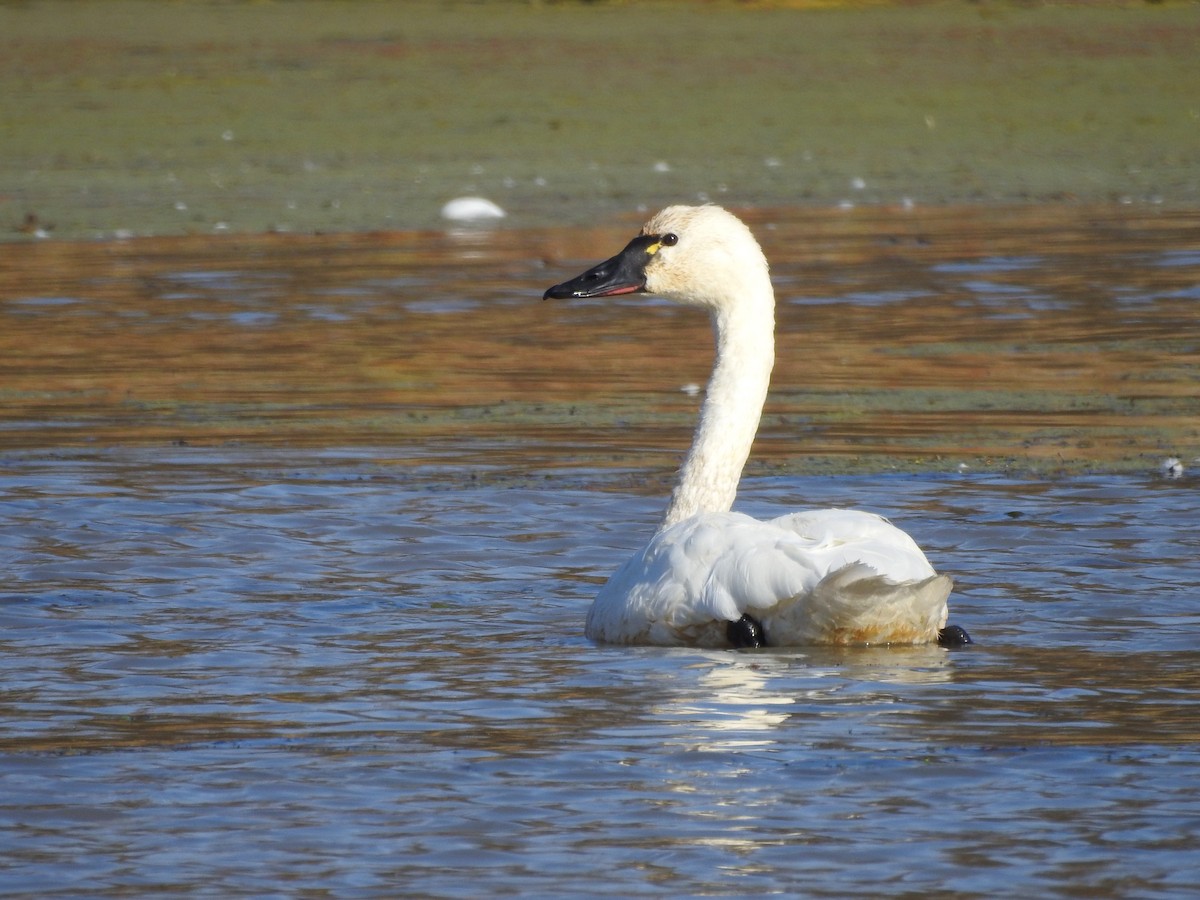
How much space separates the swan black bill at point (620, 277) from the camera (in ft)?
23.7

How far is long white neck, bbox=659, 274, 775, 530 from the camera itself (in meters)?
6.93

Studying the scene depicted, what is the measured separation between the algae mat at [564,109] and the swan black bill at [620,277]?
32.6ft

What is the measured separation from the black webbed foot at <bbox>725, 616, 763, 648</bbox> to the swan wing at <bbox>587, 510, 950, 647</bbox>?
18 mm

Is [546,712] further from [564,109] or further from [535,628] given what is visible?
[564,109]

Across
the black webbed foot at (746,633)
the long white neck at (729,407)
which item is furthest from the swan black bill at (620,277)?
the black webbed foot at (746,633)

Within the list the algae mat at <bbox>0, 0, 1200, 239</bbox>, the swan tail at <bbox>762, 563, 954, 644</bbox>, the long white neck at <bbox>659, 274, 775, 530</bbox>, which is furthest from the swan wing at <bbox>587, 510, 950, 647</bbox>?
the algae mat at <bbox>0, 0, 1200, 239</bbox>

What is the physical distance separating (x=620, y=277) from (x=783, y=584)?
168cm

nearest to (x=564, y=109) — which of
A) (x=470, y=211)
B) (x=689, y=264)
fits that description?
(x=470, y=211)

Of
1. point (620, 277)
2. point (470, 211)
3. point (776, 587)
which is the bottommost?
point (776, 587)

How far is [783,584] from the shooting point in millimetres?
5859

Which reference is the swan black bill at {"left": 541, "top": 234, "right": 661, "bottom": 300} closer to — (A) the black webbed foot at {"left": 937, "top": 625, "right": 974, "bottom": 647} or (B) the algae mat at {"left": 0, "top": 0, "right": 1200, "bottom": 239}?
(A) the black webbed foot at {"left": 937, "top": 625, "right": 974, "bottom": 647}

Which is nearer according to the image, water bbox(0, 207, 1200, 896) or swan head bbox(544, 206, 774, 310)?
water bbox(0, 207, 1200, 896)

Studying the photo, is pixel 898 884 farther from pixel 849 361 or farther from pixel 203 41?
pixel 203 41

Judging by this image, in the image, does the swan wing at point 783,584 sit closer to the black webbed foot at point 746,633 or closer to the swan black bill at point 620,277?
the black webbed foot at point 746,633
